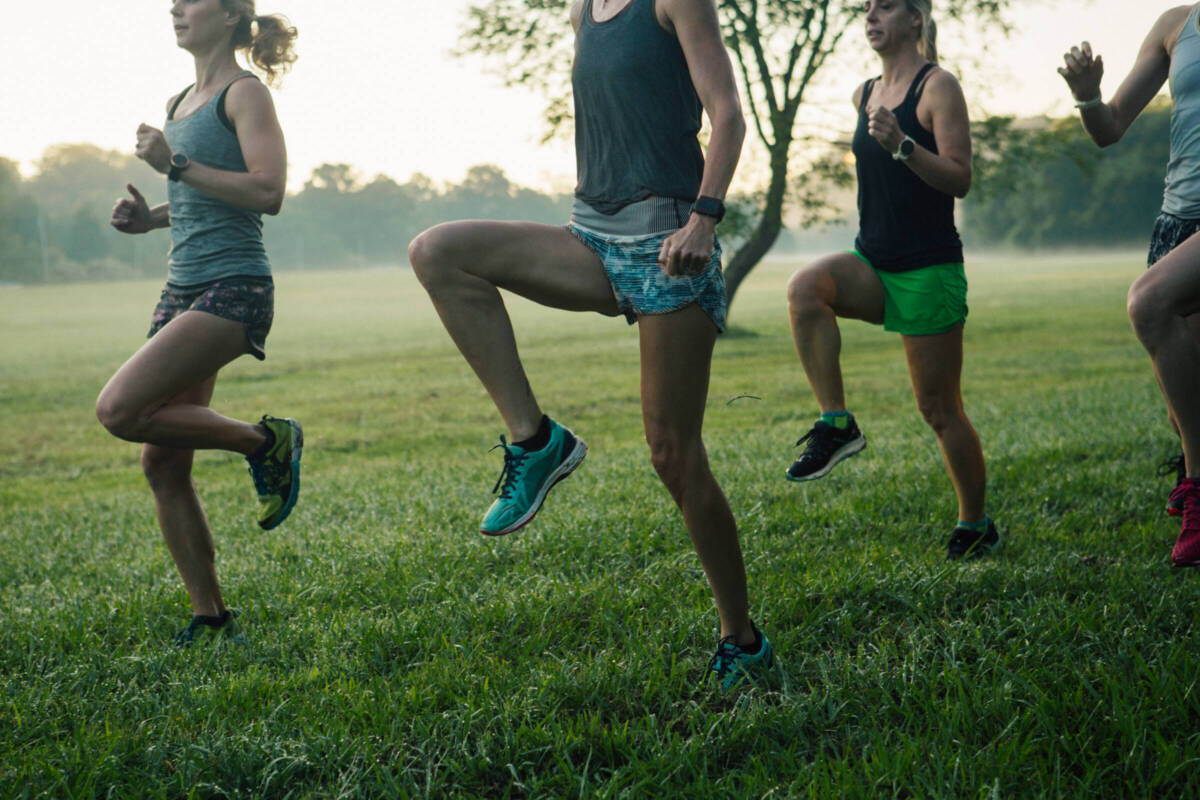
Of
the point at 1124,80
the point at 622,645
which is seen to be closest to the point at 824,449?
the point at 622,645

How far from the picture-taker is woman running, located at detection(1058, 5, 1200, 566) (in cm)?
361

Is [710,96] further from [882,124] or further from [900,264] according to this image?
[900,264]

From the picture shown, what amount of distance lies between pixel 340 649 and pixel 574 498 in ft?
9.83

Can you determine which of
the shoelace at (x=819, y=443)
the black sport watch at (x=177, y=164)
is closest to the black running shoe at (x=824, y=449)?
the shoelace at (x=819, y=443)

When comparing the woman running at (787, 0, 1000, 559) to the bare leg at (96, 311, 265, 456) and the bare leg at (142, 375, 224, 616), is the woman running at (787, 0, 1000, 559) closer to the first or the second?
the bare leg at (96, 311, 265, 456)

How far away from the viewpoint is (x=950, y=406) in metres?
4.63

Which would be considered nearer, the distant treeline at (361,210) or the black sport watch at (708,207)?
the black sport watch at (708,207)

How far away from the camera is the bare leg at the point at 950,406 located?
178 inches

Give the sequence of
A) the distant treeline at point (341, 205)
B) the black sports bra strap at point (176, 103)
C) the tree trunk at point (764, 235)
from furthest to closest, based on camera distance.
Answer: the distant treeline at point (341, 205) < the tree trunk at point (764, 235) < the black sports bra strap at point (176, 103)

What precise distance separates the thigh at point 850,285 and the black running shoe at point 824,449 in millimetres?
507

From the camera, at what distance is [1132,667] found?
333 centimetres

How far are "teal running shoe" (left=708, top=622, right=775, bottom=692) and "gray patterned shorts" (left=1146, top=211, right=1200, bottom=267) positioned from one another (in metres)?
2.19

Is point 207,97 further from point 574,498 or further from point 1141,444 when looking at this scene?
point 1141,444

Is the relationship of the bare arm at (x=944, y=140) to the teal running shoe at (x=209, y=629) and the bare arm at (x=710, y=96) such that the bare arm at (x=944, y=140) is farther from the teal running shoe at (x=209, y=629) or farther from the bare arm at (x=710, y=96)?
the teal running shoe at (x=209, y=629)
